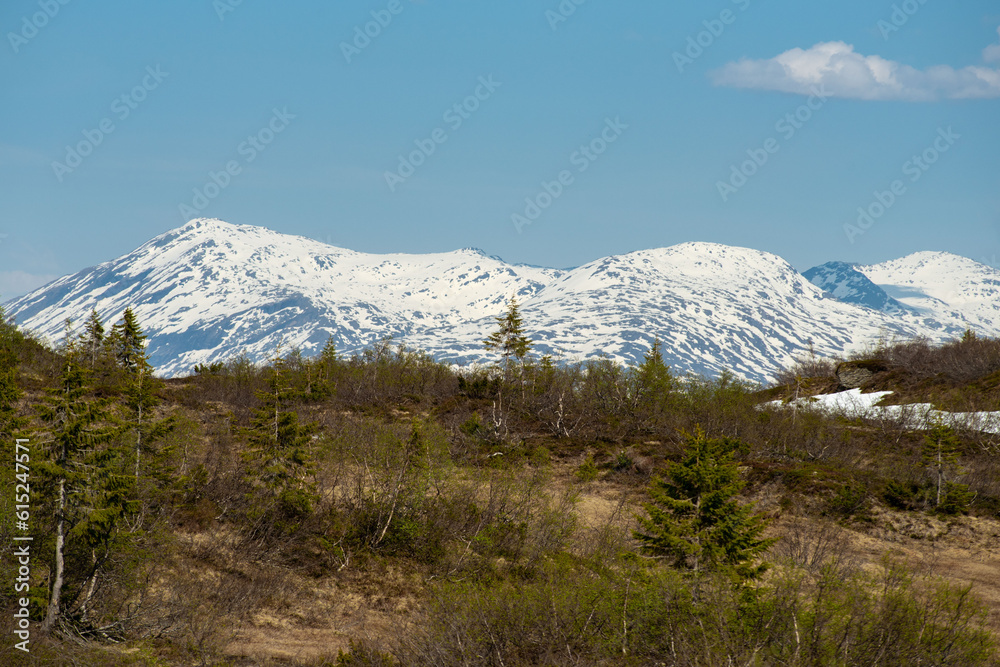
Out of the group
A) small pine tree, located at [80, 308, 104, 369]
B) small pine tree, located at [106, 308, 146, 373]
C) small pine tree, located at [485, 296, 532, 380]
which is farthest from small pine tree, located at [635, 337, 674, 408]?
small pine tree, located at [80, 308, 104, 369]

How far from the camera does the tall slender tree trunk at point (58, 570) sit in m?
17.3

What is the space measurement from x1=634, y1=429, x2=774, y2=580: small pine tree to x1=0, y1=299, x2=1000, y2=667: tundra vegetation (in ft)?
0.24

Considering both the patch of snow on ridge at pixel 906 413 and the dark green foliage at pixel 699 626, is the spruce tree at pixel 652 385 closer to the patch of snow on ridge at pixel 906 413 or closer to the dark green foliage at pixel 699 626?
the patch of snow on ridge at pixel 906 413

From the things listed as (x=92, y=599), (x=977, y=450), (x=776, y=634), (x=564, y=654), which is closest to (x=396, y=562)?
(x=92, y=599)

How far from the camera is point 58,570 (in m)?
17.6

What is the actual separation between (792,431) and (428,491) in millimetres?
25534

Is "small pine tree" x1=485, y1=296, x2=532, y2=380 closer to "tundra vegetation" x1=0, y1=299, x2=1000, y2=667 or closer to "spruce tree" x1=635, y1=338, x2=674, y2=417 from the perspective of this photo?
"tundra vegetation" x1=0, y1=299, x2=1000, y2=667

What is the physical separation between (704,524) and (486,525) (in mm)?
11491

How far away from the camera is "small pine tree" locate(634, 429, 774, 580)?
18.3m

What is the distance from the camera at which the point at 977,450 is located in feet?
133

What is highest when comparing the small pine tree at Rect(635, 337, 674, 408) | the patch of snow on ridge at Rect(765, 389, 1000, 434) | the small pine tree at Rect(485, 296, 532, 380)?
the small pine tree at Rect(485, 296, 532, 380)

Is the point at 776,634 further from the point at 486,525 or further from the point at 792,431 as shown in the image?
the point at 792,431

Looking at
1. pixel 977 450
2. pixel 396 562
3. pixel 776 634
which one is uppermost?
pixel 977 450

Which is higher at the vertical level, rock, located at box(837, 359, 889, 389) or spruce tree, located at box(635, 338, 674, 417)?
rock, located at box(837, 359, 889, 389)
